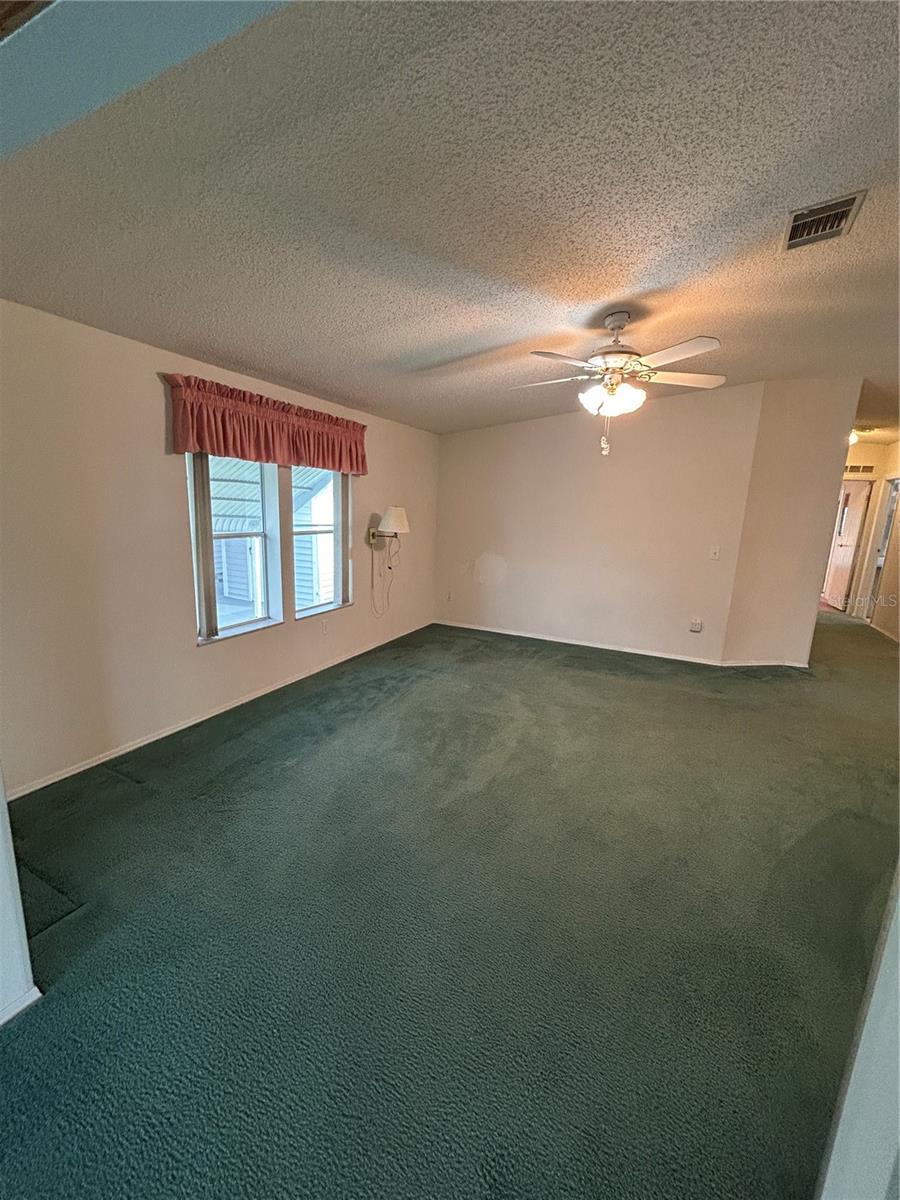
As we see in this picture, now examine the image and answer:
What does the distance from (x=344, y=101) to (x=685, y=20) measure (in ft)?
2.65

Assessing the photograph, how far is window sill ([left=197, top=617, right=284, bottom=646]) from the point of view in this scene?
10.8ft

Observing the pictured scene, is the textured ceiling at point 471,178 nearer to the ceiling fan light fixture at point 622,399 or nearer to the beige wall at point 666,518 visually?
the ceiling fan light fixture at point 622,399

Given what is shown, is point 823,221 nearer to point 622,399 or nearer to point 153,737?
point 622,399

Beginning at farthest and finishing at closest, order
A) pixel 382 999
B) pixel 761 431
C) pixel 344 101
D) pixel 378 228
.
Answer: pixel 761 431 < pixel 378 228 < pixel 382 999 < pixel 344 101

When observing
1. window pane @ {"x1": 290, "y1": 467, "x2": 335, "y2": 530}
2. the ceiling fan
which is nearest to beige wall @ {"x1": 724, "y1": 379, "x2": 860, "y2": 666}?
the ceiling fan

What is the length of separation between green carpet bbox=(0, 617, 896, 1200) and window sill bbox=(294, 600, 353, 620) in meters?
1.29

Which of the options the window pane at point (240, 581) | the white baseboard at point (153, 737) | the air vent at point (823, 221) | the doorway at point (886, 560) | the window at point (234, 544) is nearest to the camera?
the air vent at point (823, 221)

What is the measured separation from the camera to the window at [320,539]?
4.28 meters

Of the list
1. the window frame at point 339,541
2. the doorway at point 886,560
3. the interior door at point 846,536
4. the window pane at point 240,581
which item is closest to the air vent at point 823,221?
the window frame at point 339,541

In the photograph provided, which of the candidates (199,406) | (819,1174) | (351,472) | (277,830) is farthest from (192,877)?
(351,472)

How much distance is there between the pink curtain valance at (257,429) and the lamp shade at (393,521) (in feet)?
1.59

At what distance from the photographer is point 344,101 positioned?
1.22 meters

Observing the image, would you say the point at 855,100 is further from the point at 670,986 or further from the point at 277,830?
the point at 277,830

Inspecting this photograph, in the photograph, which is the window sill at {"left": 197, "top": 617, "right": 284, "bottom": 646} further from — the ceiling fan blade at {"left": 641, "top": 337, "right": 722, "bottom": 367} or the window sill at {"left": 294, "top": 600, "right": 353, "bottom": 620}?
the ceiling fan blade at {"left": 641, "top": 337, "right": 722, "bottom": 367}
